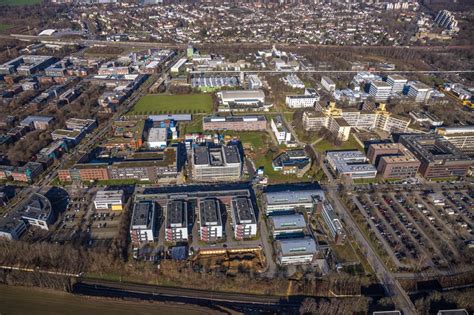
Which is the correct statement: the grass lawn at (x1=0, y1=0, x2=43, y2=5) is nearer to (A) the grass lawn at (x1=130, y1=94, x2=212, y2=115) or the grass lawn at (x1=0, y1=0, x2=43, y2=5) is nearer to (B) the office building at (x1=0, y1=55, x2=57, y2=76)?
(B) the office building at (x1=0, y1=55, x2=57, y2=76)

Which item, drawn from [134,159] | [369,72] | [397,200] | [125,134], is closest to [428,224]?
[397,200]

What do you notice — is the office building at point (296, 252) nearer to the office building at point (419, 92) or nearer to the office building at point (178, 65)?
the office building at point (419, 92)

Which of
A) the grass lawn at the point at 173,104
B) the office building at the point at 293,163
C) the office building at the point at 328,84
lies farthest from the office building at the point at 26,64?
the office building at the point at 328,84

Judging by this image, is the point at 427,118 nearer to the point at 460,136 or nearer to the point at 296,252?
the point at 460,136

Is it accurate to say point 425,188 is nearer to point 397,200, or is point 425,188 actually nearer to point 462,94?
point 397,200

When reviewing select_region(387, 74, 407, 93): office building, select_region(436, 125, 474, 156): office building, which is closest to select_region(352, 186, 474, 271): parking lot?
select_region(436, 125, 474, 156): office building

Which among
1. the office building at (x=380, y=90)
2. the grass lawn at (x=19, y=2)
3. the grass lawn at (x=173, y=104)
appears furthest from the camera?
the grass lawn at (x=19, y=2)

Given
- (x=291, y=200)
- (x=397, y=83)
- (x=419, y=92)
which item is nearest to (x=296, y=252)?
(x=291, y=200)

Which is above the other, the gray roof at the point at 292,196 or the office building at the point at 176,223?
the gray roof at the point at 292,196
